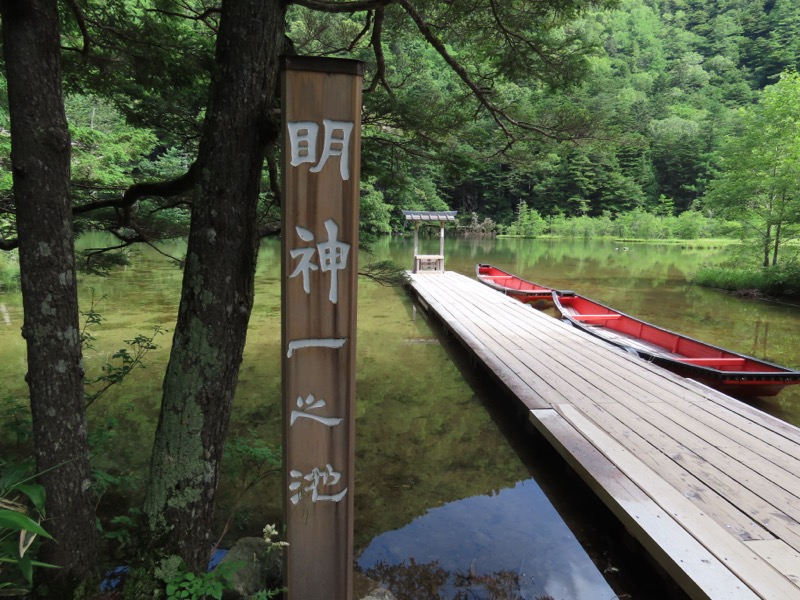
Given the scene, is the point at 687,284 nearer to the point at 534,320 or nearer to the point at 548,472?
the point at 534,320

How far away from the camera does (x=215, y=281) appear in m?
1.81

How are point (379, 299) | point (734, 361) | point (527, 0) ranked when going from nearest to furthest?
point (527, 0)
point (734, 361)
point (379, 299)

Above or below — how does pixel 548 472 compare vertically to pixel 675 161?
below

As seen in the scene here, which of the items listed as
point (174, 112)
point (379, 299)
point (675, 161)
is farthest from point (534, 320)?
point (675, 161)

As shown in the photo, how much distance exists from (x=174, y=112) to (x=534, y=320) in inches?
239

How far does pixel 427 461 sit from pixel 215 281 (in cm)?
272

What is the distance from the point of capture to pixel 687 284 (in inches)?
583

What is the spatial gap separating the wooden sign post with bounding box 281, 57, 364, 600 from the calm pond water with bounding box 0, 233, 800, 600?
2.32 feet

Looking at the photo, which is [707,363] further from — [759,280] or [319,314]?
[759,280]

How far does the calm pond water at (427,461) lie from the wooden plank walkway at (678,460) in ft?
1.55

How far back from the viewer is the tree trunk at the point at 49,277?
1.56m

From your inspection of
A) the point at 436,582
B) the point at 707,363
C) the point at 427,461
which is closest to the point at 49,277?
the point at 436,582

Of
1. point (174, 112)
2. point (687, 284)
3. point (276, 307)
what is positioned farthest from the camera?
point (687, 284)

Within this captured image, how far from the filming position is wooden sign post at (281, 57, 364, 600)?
5.71ft
